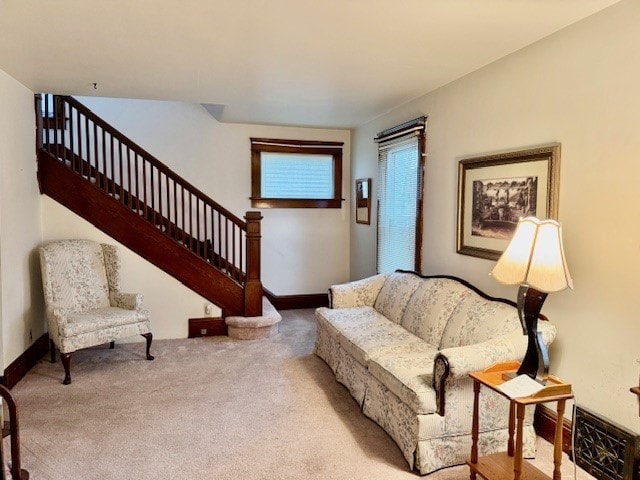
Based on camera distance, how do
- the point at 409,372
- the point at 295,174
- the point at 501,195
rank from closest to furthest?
the point at 409,372 → the point at 501,195 → the point at 295,174

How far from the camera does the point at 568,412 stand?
265cm

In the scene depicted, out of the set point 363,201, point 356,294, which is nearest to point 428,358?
point 356,294

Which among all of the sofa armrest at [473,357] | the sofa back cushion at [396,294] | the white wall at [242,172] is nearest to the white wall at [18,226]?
the white wall at [242,172]

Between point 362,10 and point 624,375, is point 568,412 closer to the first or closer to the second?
point 624,375

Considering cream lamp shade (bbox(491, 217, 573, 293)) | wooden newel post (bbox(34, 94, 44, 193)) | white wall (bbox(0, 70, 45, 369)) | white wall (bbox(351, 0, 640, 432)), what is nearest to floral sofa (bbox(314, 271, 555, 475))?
white wall (bbox(351, 0, 640, 432))

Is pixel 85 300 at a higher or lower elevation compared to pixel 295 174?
lower

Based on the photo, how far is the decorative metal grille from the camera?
160 cm

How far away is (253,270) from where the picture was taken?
4793mm

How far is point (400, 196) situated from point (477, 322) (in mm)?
2047

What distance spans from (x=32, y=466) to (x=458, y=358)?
2.40 metres

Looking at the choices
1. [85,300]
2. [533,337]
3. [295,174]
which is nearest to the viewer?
[533,337]

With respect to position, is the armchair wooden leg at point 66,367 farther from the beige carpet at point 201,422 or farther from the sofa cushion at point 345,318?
the sofa cushion at point 345,318

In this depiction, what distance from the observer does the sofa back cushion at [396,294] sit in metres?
3.83

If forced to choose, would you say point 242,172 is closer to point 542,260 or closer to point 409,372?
point 409,372
